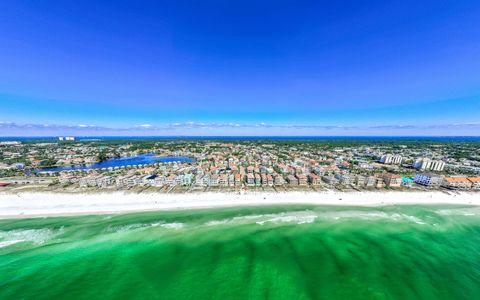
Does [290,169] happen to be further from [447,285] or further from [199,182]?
[447,285]

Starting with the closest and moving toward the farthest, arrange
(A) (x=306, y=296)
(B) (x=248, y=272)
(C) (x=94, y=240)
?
(A) (x=306, y=296)
(B) (x=248, y=272)
(C) (x=94, y=240)

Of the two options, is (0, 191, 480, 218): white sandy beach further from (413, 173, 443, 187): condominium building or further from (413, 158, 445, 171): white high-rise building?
(413, 158, 445, 171): white high-rise building

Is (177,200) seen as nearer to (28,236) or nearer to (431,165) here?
(28,236)

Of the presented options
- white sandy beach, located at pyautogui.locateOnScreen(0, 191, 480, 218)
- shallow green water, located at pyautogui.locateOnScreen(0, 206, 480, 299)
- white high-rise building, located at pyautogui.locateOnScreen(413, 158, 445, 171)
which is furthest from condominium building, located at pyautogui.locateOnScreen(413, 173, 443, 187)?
white high-rise building, located at pyautogui.locateOnScreen(413, 158, 445, 171)

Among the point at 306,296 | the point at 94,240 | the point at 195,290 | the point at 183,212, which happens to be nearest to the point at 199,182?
the point at 183,212

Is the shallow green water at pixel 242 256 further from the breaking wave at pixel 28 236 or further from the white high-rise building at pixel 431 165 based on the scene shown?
the white high-rise building at pixel 431 165
